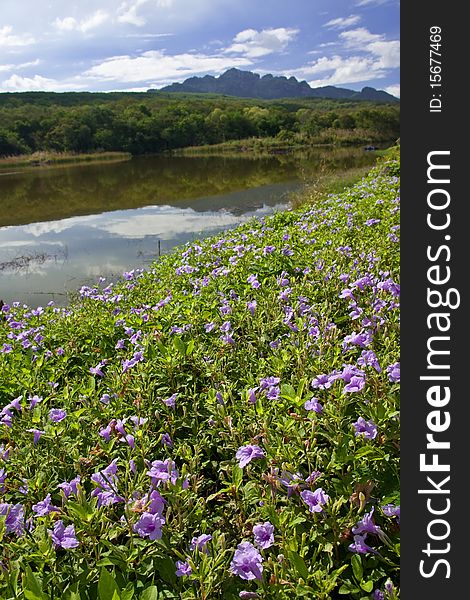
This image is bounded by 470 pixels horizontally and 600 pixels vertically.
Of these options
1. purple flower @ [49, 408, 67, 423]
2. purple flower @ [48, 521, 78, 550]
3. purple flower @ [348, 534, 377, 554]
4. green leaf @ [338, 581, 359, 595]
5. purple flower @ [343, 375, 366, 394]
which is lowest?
green leaf @ [338, 581, 359, 595]

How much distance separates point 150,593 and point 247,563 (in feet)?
1.07

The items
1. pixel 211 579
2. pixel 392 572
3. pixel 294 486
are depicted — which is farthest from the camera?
pixel 294 486

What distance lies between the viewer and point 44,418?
2.64 metres

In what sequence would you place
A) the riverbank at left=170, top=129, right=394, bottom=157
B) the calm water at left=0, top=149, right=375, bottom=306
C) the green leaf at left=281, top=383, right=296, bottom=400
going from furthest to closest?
1. the riverbank at left=170, top=129, right=394, bottom=157
2. the calm water at left=0, top=149, right=375, bottom=306
3. the green leaf at left=281, top=383, right=296, bottom=400

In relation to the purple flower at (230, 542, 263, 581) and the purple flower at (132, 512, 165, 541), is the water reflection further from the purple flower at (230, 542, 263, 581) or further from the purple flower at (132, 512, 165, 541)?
the purple flower at (230, 542, 263, 581)

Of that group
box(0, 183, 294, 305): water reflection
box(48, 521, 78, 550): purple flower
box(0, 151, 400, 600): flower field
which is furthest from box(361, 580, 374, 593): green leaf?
box(0, 183, 294, 305): water reflection

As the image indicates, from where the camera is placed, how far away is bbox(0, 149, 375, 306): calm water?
38.3 ft

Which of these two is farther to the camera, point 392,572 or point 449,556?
point 392,572

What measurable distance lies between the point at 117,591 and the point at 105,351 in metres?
2.60

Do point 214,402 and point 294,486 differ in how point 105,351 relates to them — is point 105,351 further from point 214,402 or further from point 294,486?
point 294,486

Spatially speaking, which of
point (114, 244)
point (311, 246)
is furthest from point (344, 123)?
point (311, 246)

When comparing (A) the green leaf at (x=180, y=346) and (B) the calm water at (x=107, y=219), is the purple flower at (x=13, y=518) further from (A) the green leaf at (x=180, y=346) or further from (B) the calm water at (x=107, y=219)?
(B) the calm water at (x=107, y=219)

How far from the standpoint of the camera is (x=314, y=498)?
179 centimetres

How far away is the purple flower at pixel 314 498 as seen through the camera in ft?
5.82
